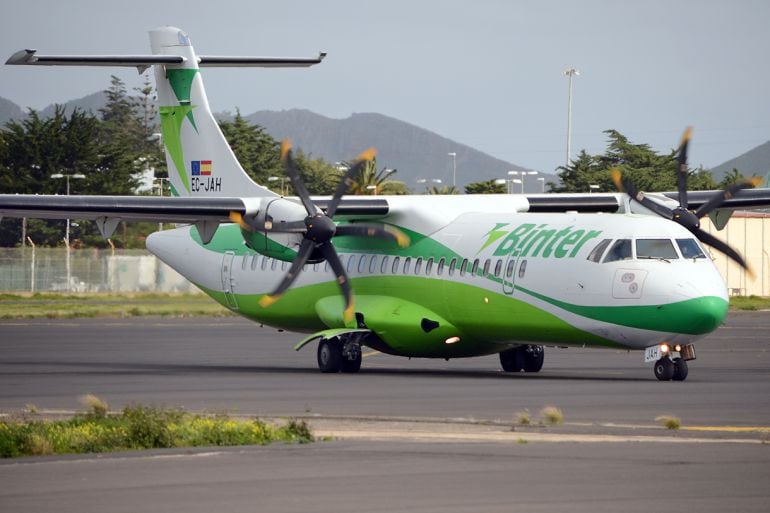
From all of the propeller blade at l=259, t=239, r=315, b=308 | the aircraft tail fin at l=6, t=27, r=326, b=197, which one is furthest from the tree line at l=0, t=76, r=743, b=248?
the propeller blade at l=259, t=239, r=315, b=308

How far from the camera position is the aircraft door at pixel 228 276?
31.8m

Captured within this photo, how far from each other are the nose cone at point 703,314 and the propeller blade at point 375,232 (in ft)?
21.6

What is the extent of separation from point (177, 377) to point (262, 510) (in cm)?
1520

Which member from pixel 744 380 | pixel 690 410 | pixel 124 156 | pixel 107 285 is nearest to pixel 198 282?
pixel 744 380

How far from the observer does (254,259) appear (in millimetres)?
31406

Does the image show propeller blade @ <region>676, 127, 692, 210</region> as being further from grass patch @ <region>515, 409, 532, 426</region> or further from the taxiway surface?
grass patch @ <region>515, 409, 532, 426</region>

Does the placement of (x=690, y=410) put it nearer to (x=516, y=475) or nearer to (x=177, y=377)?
(x=516, y=475)

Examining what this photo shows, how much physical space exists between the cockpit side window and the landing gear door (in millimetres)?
1701

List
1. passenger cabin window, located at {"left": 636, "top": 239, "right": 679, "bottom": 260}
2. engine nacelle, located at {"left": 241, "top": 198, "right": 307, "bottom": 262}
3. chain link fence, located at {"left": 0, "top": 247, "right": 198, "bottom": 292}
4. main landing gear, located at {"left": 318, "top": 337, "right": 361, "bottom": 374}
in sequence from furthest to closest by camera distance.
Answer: chain link fence, located at {"left": 0, "top": 247, "right": 198, "bottom": 292}, main landing gear, located at {"left": 318, "top": 337, "right": 361, "bottom": 374}, engine nacelle, located at {"left": 241, "top": 198, "right": 307, "bottom": 262}, passenger cabin window, located at {"left": 636, "top": 239, "right": 679, "bottom": 260}

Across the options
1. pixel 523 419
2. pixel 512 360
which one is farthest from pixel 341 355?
pixel 523 419

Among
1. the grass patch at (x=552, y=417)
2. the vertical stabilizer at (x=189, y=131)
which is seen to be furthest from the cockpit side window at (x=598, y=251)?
the vertical stabilizer at (x=189, y=131)

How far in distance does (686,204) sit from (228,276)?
1038 centimetres

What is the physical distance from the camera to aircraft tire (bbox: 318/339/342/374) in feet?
90.9

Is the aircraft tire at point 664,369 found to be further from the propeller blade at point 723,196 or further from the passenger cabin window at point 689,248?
the propeller blade at point 723,196
